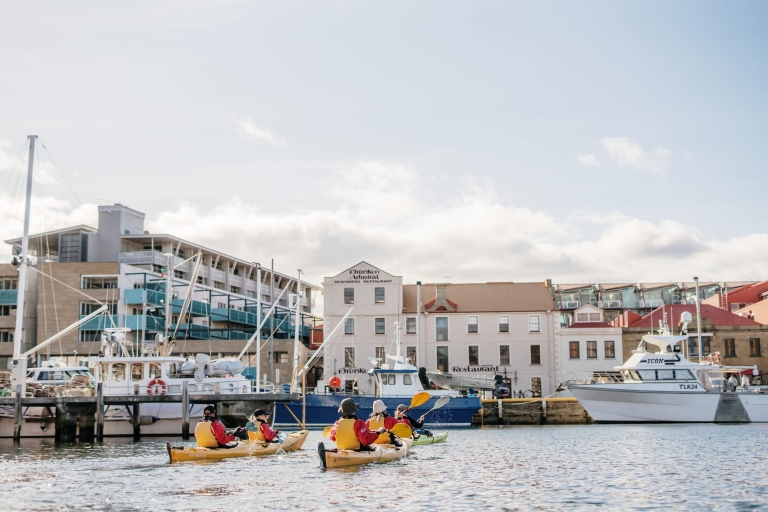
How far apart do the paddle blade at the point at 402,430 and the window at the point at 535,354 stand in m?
38.8

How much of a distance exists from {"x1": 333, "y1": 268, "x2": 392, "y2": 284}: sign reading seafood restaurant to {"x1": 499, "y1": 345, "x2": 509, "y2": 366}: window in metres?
10.7

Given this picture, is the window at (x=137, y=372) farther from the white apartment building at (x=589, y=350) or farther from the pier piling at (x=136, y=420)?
the white apartment building at (x=589, y=350)

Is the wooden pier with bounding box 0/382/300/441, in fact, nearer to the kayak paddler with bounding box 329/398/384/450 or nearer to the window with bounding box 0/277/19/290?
the kayak paddler with bounding box 329/398/384/450

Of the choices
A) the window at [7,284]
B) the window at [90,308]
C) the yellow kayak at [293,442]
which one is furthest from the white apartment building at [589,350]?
the window at [7,284]

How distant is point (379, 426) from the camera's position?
102ft

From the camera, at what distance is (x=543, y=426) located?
56094 mm

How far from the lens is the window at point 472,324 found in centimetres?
7188

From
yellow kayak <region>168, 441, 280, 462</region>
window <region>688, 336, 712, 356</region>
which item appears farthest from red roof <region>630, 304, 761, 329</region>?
yellow kayak <region>168, 441, 280, 462</region>

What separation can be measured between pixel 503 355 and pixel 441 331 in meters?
5.37

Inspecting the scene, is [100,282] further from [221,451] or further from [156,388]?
[221,451]

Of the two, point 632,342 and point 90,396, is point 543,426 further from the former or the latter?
point 90,396

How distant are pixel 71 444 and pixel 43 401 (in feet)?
9.65

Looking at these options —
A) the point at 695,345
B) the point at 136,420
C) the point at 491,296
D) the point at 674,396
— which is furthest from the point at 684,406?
the point at 136,420

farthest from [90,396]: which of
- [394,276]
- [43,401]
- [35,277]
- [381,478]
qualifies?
[35,277]
